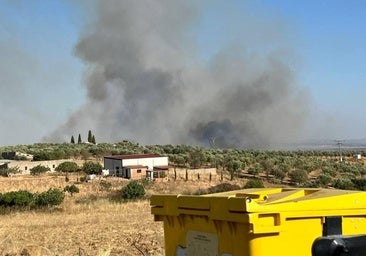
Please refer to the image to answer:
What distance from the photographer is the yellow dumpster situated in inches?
146

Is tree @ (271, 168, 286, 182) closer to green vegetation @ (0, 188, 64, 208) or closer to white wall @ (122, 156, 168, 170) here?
white wall @ (122, 156, 168, 170)

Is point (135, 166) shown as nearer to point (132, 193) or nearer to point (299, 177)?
point (299, 177)

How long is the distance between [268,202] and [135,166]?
53.8 meters

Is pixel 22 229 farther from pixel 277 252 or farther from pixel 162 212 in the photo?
pixel 277 252

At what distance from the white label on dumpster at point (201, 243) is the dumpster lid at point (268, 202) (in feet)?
0.69

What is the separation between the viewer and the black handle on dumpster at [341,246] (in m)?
2.31

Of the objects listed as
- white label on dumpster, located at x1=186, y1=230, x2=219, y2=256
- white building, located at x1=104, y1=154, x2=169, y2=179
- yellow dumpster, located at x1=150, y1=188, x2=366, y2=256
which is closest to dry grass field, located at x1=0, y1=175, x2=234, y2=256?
white label on dumpster, located at x1=186, y1=230, x2=219, y2=256

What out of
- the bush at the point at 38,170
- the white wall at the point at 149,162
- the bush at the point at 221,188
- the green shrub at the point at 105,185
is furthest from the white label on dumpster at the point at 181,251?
the bush at the point at 38,170

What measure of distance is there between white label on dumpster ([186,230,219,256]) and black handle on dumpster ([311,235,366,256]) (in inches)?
71.1

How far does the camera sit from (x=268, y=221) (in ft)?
12.1

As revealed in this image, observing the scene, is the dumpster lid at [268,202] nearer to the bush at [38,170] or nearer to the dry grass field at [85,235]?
the dry grass field at [85,235]

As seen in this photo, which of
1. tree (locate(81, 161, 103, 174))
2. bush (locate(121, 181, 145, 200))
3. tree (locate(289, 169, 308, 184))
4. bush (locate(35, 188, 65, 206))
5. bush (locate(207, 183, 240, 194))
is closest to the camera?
bush (locate(35, 188, 65, 206))

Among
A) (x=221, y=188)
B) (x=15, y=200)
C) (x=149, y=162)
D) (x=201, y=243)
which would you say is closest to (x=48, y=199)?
(x=15, y=200)

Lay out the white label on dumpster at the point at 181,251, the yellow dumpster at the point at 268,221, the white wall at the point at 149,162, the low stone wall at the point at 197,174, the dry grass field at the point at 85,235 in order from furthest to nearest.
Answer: the white wall at the point at 149,162
the low stone wall at the point at 197,174
the dry grass field at the point at 85,235
the white label on dumpster at the point at 181,251
the yellow dumpster at the point at 268,221
